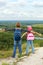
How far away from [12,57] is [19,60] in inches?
34.6

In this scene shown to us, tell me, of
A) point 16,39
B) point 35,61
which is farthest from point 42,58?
point 16,39

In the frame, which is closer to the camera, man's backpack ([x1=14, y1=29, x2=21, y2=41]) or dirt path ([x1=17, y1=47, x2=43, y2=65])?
dirt path ([x1=17, y1=47, x2=43, y2=65])

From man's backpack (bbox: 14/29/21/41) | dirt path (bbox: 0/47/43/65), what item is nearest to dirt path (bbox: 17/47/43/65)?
dirt path (bbox: 0/47/43/65)

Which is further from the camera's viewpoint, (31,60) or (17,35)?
(17,35)

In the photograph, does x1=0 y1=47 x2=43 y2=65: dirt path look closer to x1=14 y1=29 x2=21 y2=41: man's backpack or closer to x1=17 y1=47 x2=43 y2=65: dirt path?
x1=17 y1=47 x2=43 y2=65: dirt path

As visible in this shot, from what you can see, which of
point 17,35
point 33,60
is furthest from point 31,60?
point 17,35

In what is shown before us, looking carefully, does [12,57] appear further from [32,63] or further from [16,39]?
[32,63]

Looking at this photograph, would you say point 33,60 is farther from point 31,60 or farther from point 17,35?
point 17,35

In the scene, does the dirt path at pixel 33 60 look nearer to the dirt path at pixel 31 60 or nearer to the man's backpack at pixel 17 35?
the dirt path at pixel 31 60

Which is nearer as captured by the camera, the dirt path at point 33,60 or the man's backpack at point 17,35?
the dirt path at point 33,60

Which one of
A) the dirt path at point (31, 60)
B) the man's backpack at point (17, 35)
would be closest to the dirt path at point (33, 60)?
the dirt path at point (31, 60)

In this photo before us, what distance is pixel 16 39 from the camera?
1053 cm

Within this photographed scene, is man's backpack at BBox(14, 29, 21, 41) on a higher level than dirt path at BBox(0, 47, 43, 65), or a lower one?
higher

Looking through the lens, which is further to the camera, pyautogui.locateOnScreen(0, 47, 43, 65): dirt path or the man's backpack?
the man's backpack
